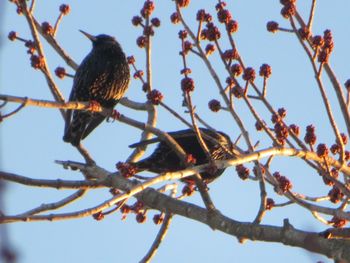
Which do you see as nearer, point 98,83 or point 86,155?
point 86,155

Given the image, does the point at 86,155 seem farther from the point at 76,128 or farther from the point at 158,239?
the point at 76,128

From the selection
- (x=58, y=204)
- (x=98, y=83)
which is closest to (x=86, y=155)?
(x=58, y=204)

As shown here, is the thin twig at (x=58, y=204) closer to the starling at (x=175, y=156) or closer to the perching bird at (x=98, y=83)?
the starling at (x=175, y=156)

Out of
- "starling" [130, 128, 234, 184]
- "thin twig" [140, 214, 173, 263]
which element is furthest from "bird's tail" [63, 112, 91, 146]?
"thin twig" [140, 214, 173, 263]

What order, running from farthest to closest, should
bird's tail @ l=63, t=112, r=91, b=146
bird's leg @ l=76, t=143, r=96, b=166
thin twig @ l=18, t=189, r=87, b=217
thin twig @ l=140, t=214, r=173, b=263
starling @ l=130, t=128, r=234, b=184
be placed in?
starling @ l=130, t=128, r=234, b=184 → bird's tail @ l=63, t=112, r=91, b=146 → bird's leg @ l=76, t=143, r=96, b=166 → thin twig @ l=140, t=214, r=173, b=263 → thin twig @ l=18, t=189, r=87, b=217

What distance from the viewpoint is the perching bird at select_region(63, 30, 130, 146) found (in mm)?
6965

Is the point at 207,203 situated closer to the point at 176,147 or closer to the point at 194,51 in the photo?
the point at 176,147

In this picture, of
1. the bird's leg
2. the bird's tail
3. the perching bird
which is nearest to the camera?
the bird's leg

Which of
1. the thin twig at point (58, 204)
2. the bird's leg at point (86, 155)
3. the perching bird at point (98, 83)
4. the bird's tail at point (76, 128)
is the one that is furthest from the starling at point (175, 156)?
the thin twig at point (58, 204)

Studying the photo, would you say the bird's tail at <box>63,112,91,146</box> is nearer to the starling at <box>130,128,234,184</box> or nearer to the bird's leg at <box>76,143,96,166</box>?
the bird's leg at <box>76,143,96,166</box>

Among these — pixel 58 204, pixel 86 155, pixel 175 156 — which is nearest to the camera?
pixel 58 204

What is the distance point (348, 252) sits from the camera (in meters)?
2.72

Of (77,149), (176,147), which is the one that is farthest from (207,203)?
(77,149)

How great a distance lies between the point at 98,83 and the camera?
23.5 feet
